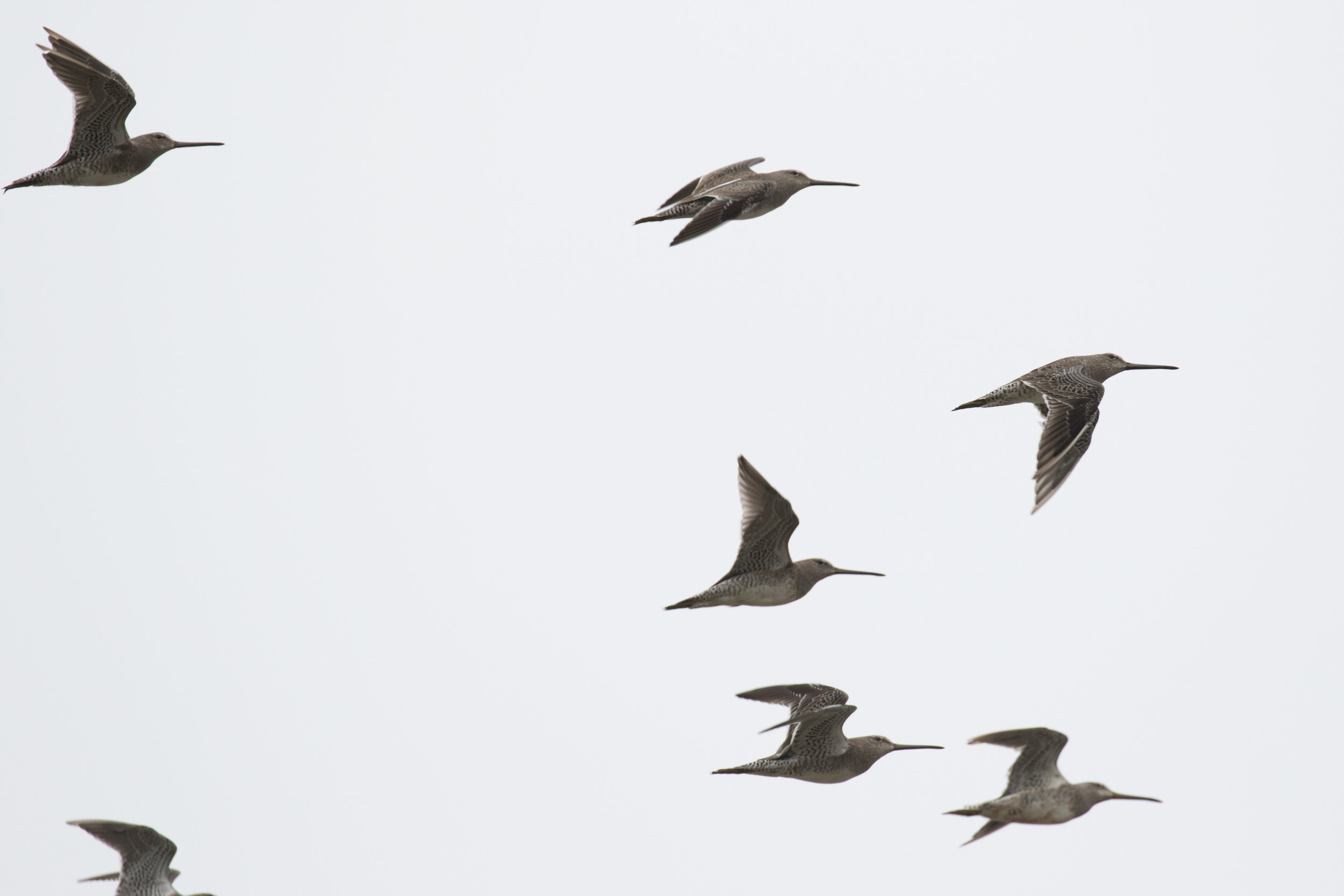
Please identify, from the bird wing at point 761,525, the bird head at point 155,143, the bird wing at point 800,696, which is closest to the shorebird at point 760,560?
the bird wing at point 761,525

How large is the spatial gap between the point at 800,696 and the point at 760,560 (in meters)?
1.37

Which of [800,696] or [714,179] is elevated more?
[714,179]

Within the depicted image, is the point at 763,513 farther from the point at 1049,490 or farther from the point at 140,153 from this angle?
the point at 140,153

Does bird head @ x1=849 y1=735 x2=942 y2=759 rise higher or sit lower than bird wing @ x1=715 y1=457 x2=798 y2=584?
lower

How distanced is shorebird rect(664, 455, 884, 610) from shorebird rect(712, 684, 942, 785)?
→ 961 millimetres

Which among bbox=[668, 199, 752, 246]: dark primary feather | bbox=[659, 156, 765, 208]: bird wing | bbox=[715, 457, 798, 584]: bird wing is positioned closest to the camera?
bbox=[668, 199, 752, 246]: dark primary feather

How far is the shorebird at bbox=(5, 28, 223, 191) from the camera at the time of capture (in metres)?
13.7

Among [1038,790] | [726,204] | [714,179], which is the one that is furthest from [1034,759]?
[714,179]

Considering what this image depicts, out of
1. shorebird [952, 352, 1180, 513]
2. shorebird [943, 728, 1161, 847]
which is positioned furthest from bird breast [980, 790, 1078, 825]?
shorebird [952, 352, 1180, 513]

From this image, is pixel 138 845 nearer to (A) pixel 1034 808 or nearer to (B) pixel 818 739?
(B) pixel 818 739

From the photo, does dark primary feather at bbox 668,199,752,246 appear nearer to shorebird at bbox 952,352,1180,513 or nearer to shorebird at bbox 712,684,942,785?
shorebird at bbox 952,352,1180,513

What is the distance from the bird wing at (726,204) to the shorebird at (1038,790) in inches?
184

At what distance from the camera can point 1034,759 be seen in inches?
501

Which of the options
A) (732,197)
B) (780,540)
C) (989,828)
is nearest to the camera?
(989,828)
